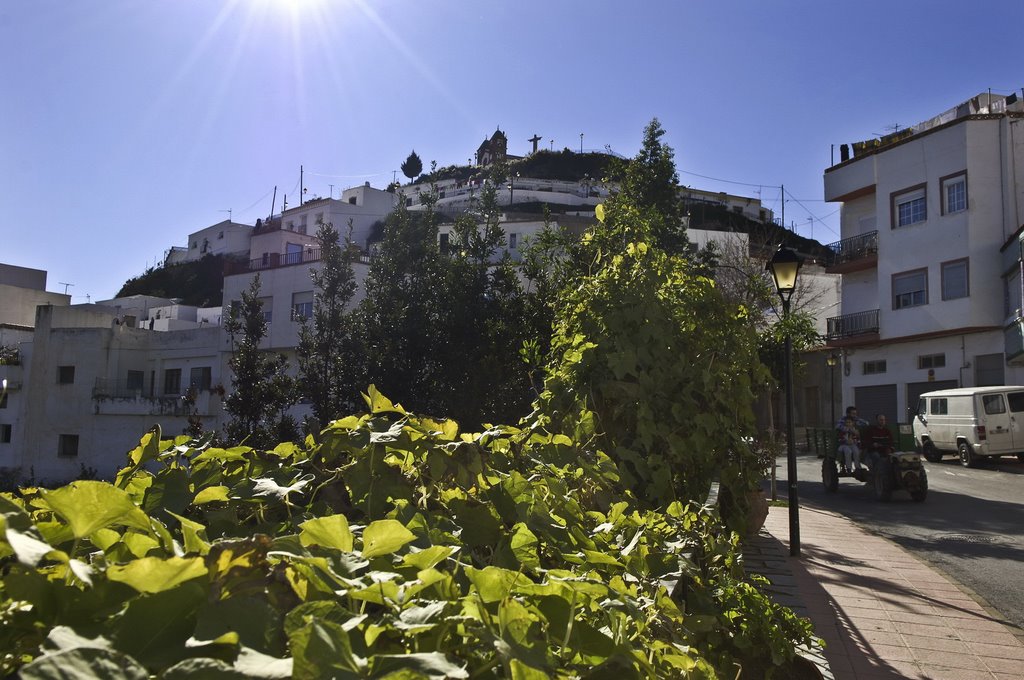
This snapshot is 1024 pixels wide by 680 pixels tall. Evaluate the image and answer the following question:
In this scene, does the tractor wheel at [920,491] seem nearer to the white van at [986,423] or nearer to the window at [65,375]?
the white van at [986,423]

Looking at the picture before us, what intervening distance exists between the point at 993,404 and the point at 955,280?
29.1 feet

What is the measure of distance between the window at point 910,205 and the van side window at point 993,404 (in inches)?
423

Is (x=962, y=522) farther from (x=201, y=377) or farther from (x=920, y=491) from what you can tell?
(x=201, y=377)

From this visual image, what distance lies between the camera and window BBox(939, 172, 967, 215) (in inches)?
1014

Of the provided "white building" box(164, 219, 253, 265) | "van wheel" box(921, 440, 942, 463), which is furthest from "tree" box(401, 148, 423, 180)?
"van wheel" box(921, 440, 942, 463)

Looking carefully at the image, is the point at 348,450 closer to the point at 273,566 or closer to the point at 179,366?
the point at 273,566

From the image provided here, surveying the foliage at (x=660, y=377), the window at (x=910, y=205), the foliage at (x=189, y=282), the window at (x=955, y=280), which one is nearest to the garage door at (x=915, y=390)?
the window at (x=955, y=280)

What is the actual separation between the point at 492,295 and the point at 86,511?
7.83 meters

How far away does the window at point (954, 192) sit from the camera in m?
25.8

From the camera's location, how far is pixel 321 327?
1055 centimetres

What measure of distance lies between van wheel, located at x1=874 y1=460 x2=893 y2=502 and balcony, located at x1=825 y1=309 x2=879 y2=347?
18.8 metres

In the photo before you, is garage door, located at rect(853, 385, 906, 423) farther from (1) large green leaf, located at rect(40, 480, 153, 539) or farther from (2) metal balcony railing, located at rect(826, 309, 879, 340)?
(1) large green leaf, located at rect(40, 480, 153, 539)

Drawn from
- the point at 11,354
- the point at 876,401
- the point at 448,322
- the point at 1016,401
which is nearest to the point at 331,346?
the point at 448,322

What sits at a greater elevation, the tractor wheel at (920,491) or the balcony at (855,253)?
the balcony at (855,253)
